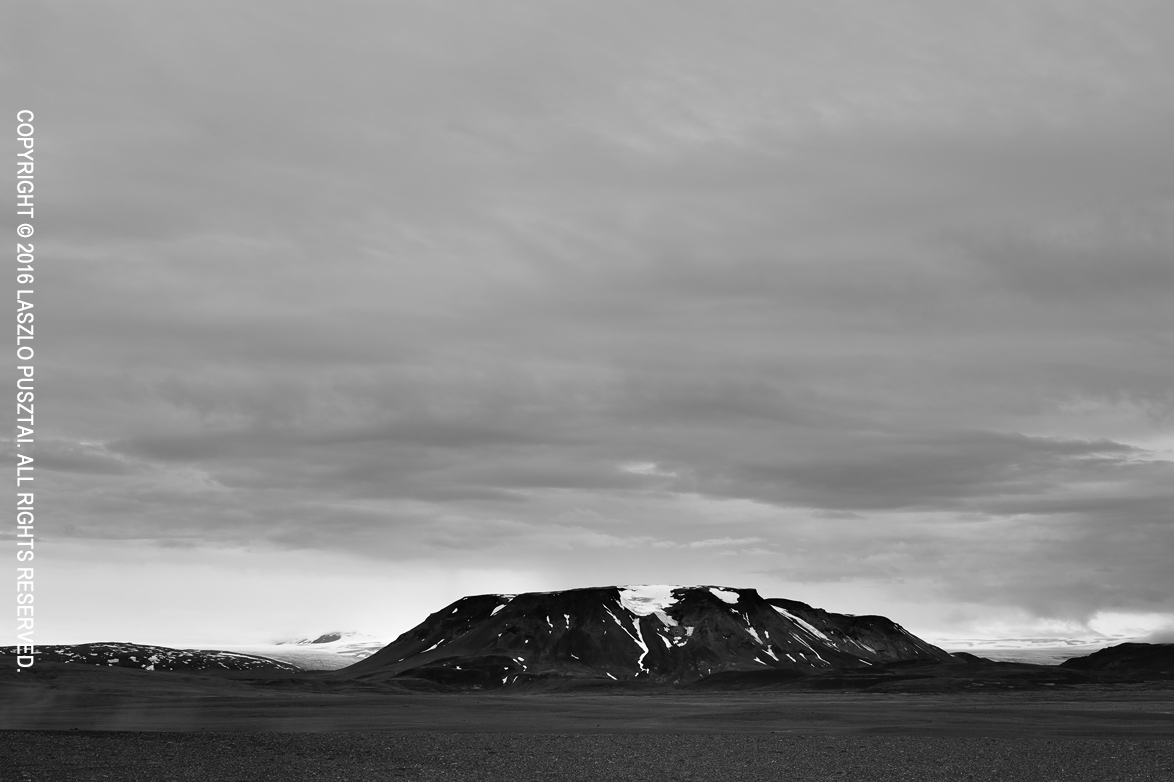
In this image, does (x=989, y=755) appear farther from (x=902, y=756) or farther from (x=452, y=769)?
(x=452, y=769)

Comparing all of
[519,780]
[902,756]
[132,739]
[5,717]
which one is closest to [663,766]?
[519,780]

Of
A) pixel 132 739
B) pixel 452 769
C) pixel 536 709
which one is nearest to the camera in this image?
pixel 452 769

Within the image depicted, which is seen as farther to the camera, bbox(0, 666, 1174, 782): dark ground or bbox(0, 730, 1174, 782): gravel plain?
bbox(0, 666, 1174, 782): dark ground

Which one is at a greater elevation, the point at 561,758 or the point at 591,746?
the point at 561,758

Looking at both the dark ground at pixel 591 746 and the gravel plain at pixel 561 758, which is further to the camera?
the dark ground at pixel 591 746

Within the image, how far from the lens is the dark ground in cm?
5916

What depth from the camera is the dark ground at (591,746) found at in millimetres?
59156

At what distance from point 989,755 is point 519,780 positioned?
30.7 m

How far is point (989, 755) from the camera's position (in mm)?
70500

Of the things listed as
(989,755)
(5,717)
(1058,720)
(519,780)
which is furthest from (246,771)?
(1058,720)

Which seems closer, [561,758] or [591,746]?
[561,758]

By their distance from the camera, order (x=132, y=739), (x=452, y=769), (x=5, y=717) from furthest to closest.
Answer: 1. (x=5, y=717)
2. (x=132, y=739)
3. (x=452, y=769)

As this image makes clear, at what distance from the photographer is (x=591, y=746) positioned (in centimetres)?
7900

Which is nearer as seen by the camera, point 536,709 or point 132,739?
point 132,739
